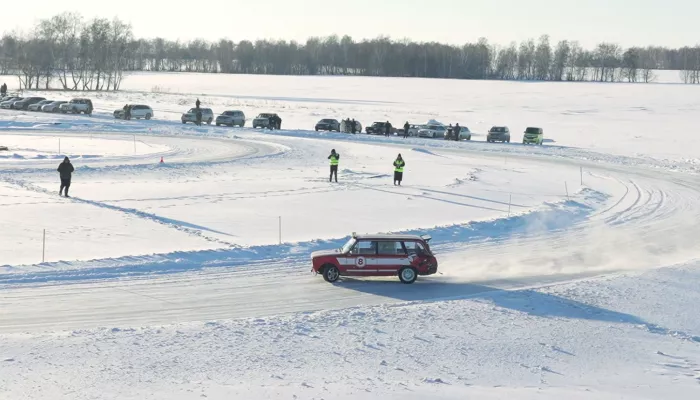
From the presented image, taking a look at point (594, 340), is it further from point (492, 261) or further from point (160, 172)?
point (160, 172)

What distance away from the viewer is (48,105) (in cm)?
8469

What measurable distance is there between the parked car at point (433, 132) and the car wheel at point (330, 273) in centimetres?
5015

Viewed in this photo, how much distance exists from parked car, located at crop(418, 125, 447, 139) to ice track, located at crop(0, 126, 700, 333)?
36435mm

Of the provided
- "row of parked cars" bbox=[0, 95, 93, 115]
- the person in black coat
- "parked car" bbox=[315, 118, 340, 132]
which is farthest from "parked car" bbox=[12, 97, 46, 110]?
the person in black coat

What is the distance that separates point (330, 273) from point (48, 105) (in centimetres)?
6921

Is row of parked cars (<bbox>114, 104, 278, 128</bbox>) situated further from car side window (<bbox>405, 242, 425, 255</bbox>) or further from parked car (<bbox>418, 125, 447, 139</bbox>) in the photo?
car side window (<bbox>405, 242, 425, 255</bbox>)

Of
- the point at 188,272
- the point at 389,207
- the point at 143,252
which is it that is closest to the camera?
the point at 188,272

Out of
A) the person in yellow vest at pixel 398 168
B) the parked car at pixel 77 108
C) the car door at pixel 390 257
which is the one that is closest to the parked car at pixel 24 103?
the parked car at pixel 77 108

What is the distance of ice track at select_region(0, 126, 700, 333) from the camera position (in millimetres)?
19141

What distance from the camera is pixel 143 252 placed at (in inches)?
953

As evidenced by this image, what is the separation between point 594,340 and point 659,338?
4.84ft

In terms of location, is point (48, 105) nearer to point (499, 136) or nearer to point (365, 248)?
point (499, 136)

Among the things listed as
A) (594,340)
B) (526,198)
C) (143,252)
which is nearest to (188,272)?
(143,252)

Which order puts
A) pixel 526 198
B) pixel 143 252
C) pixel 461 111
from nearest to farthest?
1. pixel 143 252
2. pixel 526 198
3. pixel 461 111
